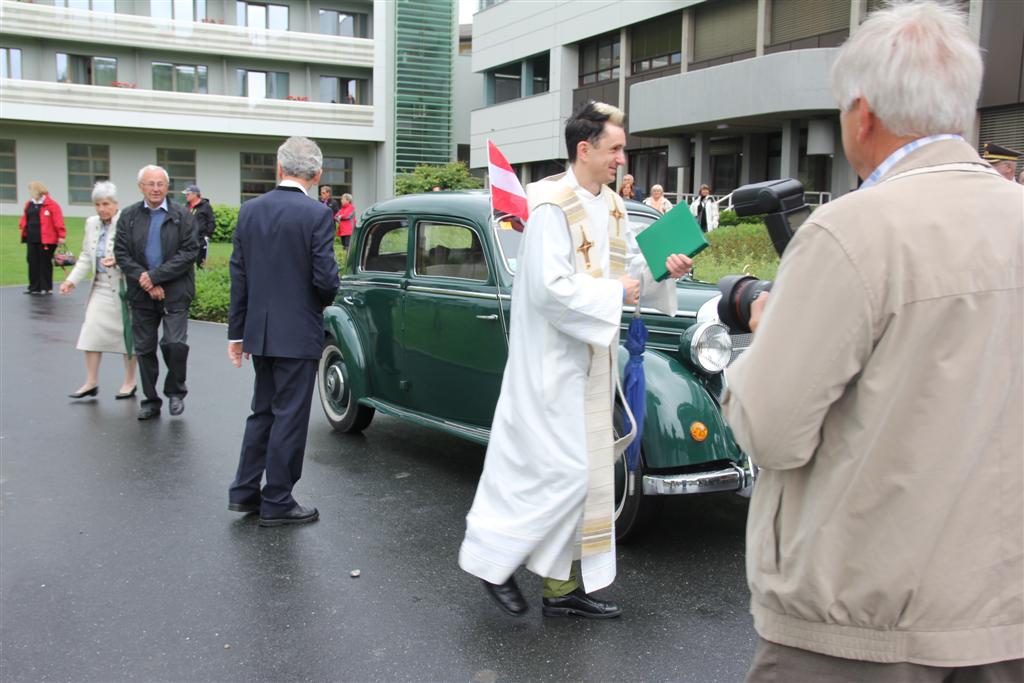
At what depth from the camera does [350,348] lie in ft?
22.8

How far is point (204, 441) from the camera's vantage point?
7168mm

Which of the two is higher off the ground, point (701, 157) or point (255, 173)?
point (255, 173)

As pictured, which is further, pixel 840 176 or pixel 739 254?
pixel 840 176

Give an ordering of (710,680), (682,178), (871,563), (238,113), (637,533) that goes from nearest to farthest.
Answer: (871,563) → (710,680) → (637,533) → (682,178) → (238,113)

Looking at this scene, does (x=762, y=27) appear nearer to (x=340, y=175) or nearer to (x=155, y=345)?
(x=155, y=345)

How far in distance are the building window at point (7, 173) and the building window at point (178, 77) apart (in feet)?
22.3

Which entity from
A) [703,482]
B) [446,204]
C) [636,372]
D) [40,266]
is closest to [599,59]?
[40,266]

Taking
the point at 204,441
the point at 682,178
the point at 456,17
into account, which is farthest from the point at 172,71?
the point at 204,441

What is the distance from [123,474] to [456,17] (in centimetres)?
4102

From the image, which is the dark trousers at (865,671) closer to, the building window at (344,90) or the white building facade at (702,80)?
the white building facade at (702,80)

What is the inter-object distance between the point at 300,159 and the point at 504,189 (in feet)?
4.71

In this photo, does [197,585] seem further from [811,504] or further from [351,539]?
[811,504]

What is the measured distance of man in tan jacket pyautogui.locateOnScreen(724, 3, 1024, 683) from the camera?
1.59m

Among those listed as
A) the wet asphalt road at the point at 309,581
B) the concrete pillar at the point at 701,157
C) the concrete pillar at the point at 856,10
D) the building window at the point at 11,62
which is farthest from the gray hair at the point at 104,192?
the building window at the point at 11,62
